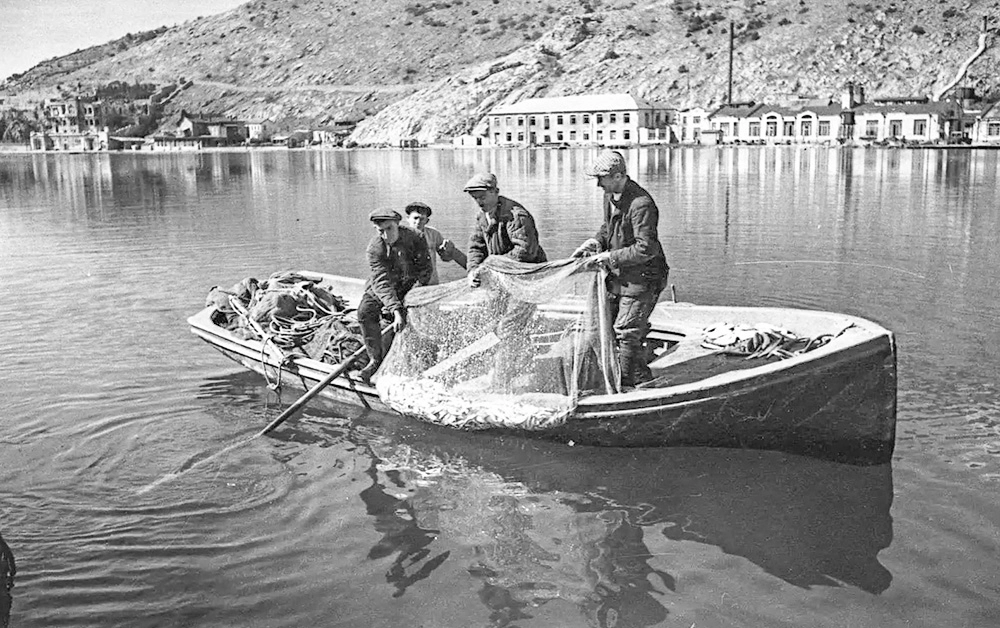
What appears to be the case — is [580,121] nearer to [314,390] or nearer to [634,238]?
[314,390]

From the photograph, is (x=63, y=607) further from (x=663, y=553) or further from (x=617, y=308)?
(x=617, y=308)

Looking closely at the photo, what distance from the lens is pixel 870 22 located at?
12725 centimetres

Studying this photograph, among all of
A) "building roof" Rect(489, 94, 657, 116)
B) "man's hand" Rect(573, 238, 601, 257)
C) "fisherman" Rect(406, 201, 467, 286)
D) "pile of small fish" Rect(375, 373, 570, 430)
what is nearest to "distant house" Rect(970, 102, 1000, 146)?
"building roof" Rect(489, 94, 657, 116)

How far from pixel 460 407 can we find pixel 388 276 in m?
1.77

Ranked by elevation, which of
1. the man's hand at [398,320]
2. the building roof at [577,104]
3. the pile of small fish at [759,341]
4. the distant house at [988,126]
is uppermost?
the building roof at [577,104]

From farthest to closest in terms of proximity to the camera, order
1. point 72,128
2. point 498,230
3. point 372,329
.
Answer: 1. point 72,128
2. point 372,329
3. point 498,230

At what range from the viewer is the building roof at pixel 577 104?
120062 mm


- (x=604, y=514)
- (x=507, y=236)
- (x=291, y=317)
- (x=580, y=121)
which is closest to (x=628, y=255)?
(x=507, y=236)

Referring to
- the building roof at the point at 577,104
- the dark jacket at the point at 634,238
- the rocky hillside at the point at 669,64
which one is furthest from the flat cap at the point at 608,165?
the rocky hillside at the point at 669,64

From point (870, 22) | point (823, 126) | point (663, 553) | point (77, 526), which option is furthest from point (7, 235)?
point (870, 22)

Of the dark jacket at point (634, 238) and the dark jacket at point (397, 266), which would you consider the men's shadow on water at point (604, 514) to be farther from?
the dark jacket at point (634, 238)

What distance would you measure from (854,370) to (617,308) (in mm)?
2627

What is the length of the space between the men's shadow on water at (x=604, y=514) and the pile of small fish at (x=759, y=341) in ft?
4.30

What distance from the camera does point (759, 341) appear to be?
10164mm
